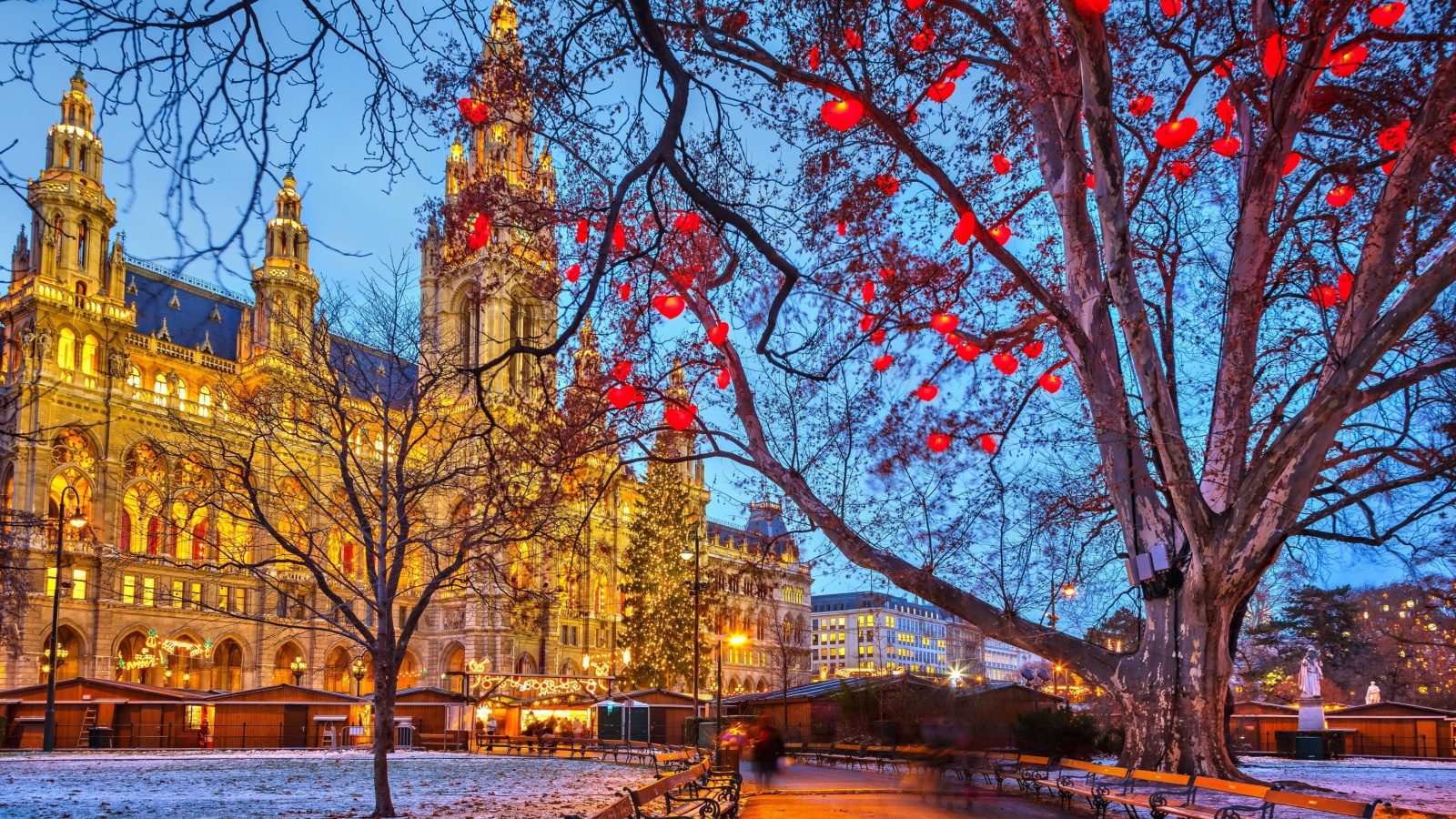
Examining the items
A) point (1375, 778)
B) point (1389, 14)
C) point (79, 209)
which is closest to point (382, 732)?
point (1389, 14)

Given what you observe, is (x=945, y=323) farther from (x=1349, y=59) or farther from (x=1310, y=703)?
(x=1310, y=703)

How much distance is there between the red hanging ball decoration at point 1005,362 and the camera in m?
18.5

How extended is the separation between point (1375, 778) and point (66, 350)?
56.2 m

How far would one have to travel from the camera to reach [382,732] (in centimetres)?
1363

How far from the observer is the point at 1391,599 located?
60719mm

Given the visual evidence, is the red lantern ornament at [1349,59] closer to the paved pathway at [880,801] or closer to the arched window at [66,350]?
the paved pathway at [880,801]

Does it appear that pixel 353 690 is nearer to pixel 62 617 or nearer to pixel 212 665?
pixel 212 665

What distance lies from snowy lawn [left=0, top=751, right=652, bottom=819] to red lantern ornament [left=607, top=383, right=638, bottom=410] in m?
5.60

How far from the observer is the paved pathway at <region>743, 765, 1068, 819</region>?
14680mm

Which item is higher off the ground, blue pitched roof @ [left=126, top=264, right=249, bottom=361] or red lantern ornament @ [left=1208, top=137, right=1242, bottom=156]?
blue pitched roof @ [left=126, top=264, right=249, bottom=361]

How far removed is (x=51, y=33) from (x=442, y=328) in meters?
69.2

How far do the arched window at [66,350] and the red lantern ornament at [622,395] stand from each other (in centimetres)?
4689

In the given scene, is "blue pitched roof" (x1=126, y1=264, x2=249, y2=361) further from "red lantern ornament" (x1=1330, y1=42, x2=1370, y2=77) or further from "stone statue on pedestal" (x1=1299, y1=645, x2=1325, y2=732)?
"red lantern ornament" (x1=1330, y1=42, x2=1370, y2=77)

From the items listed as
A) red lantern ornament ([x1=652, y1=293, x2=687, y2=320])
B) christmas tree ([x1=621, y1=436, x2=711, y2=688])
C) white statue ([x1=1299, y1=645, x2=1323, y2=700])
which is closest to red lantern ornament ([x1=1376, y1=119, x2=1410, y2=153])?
red lantern ornament ([x1=652, y1=293, x2=687, y2=320])
